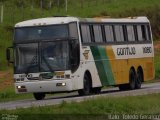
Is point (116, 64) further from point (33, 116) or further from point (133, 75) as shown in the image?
point (33, 116)

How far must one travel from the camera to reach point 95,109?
835 inches

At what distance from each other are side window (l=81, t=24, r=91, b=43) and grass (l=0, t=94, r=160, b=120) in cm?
891

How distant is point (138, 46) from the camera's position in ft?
126

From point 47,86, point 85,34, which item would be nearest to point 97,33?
point 85,34

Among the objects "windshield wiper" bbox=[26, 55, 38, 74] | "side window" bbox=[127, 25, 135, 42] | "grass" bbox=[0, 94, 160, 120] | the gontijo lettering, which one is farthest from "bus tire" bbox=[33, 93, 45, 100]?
"grass" bbox=[0, 94, 160, 120]

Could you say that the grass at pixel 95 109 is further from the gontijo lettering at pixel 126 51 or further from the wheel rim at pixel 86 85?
the gontijo lettering at pixel 126 51

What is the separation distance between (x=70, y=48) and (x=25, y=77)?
2267 millimetres

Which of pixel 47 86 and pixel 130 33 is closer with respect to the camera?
pixel 47 86

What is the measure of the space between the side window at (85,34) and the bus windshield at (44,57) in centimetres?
145

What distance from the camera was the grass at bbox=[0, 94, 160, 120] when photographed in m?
19.5

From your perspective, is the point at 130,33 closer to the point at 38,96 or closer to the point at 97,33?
the point at 97,33

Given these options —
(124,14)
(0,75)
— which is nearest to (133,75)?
(0,75)

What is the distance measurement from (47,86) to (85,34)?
3.28 m

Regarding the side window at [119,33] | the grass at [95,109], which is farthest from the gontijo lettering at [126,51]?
the grass at [95,109]
